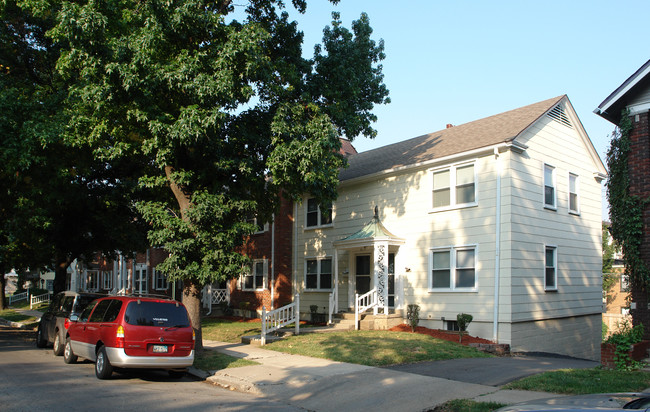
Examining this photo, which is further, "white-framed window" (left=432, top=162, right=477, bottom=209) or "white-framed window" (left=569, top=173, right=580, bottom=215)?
"white-framed window" (left=569, top=173, right=580, bottom=215)

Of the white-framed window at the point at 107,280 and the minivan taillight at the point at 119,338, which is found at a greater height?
the minivan taillight at the point at 119,338

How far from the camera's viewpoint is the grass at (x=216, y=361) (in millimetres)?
12352

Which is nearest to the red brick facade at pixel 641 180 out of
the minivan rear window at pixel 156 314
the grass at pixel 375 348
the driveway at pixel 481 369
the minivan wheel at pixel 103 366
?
the driveway at pixel 481 369

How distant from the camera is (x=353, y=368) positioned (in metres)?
11.9

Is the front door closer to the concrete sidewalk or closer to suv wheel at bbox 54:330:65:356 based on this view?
the concrete sidewalk

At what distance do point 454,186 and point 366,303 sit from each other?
17.6 ft

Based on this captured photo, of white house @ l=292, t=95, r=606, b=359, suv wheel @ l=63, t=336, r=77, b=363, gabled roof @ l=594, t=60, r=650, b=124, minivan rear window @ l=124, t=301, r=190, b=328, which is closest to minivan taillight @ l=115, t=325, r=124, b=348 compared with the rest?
minivan rear window @ l=124, t=301, r=190, b=328

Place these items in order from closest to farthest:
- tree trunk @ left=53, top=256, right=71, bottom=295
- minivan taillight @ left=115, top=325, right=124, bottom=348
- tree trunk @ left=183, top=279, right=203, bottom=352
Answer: minivan taillight @ left=115, top=325, right=124, bottom=348, tree trunk @ left=183, top=279, right=203, bottom=352, tree trunk @ left=53, top=256, right=71, bottom=295

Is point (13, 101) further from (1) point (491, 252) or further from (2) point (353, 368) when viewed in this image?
(1) point (491, 252)

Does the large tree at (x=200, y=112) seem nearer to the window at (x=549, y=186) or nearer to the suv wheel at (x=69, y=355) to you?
the suv wheel at (x=69, y=355)

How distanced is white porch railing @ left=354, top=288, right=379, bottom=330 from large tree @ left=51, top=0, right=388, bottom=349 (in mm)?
4538

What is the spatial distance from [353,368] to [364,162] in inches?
532

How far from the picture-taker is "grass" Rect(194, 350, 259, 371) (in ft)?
40.5

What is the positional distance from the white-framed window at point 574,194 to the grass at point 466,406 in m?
13.3
